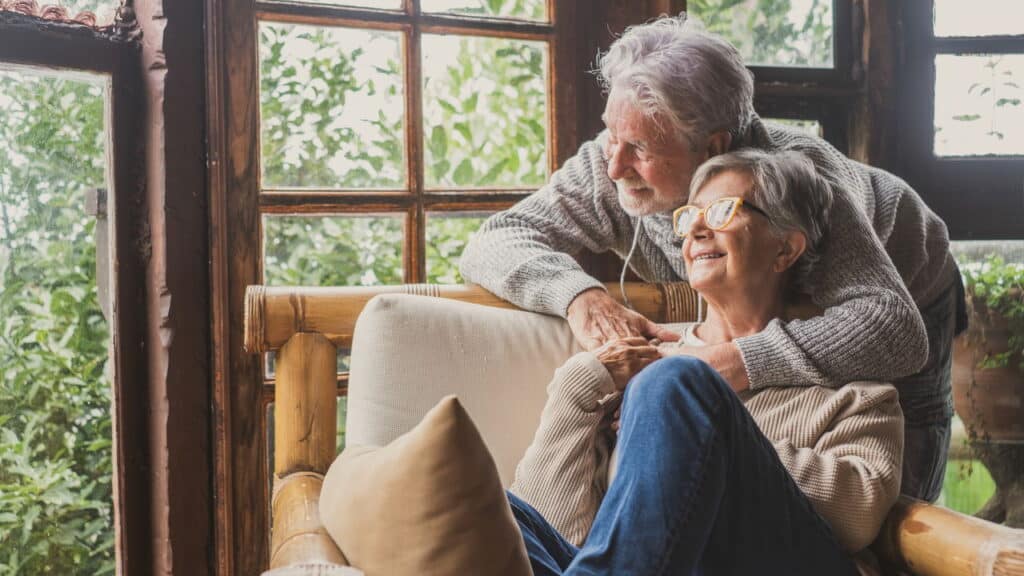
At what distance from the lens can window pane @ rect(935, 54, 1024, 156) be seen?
2.64m

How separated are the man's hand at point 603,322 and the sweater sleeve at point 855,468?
1.20ft

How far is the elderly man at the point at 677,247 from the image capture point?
1758 mm

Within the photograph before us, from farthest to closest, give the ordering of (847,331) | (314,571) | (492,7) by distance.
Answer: (492,7) < (847,331) < (314,571)

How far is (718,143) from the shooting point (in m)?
1.96

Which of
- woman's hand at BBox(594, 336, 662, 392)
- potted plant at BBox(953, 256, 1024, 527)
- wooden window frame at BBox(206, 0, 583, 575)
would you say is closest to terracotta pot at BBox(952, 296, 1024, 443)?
potted plant at BBox(953, 256, 1024, 527)

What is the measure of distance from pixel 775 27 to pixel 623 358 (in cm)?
125

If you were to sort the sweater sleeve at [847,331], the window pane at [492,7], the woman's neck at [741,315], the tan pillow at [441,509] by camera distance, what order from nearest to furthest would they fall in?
the tan pillow at [441,509] < the sweater sleeve at [847,331] < the woman's neck at [741,315] < the window pane at [492,7]

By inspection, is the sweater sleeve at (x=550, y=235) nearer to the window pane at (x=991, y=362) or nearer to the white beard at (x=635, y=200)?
the white beard at (x=635, y=200)

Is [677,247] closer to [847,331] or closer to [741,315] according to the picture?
[741,315]

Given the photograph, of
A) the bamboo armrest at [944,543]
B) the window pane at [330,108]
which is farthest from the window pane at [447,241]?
the bamboo armrest at [944,543]

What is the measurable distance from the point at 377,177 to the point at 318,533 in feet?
3.37

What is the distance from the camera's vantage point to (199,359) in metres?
2.10

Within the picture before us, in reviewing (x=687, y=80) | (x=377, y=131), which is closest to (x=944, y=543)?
(x=687, y=80)

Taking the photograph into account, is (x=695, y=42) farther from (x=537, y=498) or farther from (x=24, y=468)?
(x=24, y=468)
